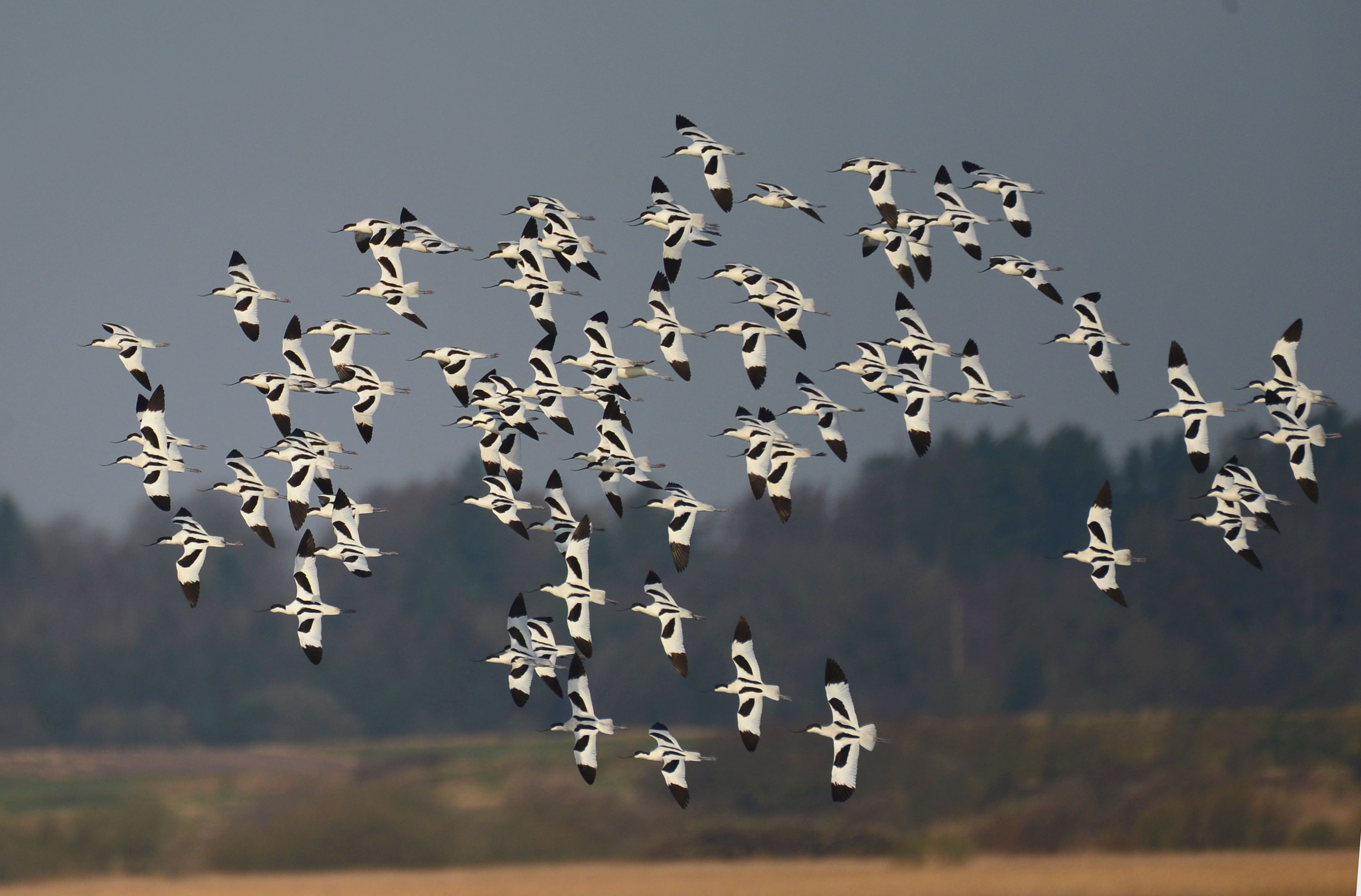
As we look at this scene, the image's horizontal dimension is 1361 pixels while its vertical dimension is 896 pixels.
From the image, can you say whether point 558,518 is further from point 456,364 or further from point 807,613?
point 807,613

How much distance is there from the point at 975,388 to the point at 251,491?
33.1 feet

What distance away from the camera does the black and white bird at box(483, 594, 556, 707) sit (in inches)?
1034

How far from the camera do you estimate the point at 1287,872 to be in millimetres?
38562

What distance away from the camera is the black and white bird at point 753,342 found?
26453 millimetres

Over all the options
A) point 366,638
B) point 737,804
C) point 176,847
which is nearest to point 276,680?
point 366,638

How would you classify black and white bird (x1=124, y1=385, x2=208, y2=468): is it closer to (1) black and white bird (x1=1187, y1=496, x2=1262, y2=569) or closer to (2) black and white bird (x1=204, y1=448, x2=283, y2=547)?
(2) black and white bird (x1=204, y1=448, x2=283, y2=547)

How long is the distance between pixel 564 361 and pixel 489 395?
1.29m

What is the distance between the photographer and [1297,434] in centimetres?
2688

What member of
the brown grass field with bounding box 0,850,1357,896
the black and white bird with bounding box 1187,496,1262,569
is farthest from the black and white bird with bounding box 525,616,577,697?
the brown grass field with bounding box 0,850,1357,896

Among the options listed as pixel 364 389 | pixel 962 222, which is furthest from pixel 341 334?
pixel 962 222

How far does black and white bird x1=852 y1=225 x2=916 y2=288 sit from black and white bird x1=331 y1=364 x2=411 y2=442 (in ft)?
22.7

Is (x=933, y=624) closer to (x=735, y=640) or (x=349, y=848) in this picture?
(x=349, y=848)

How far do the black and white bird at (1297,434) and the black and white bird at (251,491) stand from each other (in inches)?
538

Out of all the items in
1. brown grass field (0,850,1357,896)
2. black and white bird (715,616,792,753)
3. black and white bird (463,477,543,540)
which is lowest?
brown grass field (0,850,1357,896)
